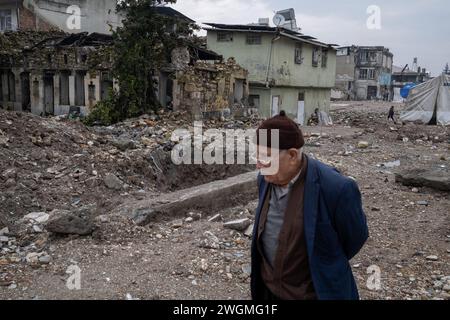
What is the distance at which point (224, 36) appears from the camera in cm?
1914

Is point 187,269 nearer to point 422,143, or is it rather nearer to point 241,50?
point 422,143

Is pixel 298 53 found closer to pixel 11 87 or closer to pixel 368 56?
pixel 11 87

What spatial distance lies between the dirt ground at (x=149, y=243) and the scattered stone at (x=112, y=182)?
0.05m

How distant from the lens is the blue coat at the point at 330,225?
1897 mm

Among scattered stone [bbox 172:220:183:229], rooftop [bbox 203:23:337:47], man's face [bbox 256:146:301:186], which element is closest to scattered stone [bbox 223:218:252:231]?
scattered stone [bbox 172:220:183:229]

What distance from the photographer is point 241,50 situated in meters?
19.0

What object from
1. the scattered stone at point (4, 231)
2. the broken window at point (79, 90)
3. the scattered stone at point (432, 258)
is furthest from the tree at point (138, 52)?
the scattered stone at point (432, 258)

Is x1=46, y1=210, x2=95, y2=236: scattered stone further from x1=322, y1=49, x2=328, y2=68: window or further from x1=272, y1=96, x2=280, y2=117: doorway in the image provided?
x1=322, y1=49, x2=328, y2=68: window

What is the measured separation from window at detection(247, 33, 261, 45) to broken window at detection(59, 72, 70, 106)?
8.00 metres

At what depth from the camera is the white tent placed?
1920 cm

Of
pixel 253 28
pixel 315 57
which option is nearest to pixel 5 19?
pixel 253 28

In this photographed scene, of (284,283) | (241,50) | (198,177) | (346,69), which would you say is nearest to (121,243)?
(284,283)

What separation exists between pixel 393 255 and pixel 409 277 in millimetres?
493

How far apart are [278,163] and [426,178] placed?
5.76m
